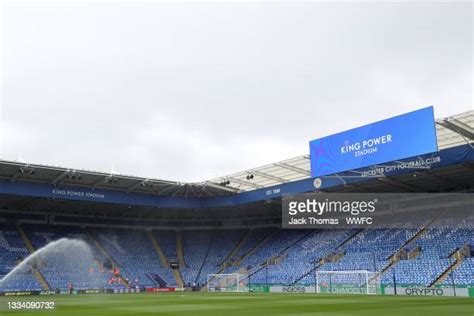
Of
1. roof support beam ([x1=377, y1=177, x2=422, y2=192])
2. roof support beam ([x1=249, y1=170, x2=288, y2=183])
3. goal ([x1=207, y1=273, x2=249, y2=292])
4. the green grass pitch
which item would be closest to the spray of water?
goal ([x1=207, y1=273, x2=249, y2=292])

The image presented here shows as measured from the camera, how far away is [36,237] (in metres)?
59.1

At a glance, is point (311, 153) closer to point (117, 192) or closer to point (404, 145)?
point (404, 145)

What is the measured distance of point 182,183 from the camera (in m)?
54.9

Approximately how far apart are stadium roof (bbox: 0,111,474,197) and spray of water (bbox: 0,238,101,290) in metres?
11.0

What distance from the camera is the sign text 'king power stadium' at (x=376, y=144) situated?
114 feet

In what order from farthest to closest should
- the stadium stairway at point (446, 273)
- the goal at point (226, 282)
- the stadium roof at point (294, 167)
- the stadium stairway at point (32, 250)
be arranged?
the goal at point (226, 282)
the stadium stairway at point (32, 250)
the stadium stairway at point (446, 273)
the stadium roof at point (294, 167)

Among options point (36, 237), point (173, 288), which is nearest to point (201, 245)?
point (173, 288)

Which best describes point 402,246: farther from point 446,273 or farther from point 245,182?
point 245,182

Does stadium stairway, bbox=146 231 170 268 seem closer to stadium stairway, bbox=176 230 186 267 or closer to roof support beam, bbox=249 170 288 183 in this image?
stadium stairway, bbox=176 230 186 267

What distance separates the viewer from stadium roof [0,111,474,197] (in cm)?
4534

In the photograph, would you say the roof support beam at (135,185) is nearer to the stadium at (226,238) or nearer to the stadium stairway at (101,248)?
the stadium at (226,238)

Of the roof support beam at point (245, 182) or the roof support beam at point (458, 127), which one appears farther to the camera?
the roof support beam at point (245, 182)

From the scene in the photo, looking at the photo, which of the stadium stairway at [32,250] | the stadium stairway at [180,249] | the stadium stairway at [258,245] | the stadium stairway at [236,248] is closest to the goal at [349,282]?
the stadium stairway at [258,245]

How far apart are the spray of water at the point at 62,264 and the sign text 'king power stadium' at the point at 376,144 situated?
3124 centimetres
